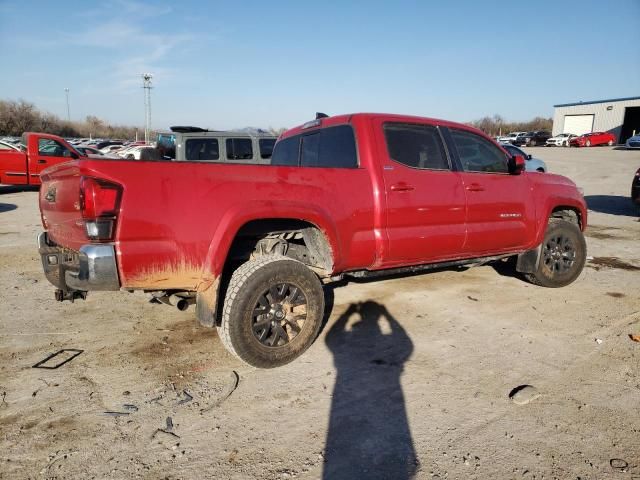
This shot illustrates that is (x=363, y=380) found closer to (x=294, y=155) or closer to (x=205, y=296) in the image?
(x=205, y=296)

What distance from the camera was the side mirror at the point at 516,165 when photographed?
464 cm

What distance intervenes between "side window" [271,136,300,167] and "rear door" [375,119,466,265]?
3.69ft

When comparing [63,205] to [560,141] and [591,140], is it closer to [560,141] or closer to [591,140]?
[591,140]

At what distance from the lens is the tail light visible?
266 cm

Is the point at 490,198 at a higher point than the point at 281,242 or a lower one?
higher

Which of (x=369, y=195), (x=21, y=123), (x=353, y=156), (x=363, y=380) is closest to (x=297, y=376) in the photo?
(x=363, y=380)

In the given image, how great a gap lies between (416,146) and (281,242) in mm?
A: 1580

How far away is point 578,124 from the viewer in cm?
5097

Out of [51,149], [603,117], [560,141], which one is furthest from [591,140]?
[51,149]

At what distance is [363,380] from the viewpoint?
315cm

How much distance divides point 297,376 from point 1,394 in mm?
1976

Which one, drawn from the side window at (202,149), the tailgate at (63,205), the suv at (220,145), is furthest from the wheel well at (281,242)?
the side window at (202,149)

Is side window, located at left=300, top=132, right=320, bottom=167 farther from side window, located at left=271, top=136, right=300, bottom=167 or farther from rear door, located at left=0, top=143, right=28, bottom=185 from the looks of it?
rear door, located at left=0, top=143, right=28, bottom=185

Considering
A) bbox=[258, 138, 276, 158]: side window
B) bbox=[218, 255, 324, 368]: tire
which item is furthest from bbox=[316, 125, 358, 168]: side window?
bbox=[258, 138, 276, 158]: side window
